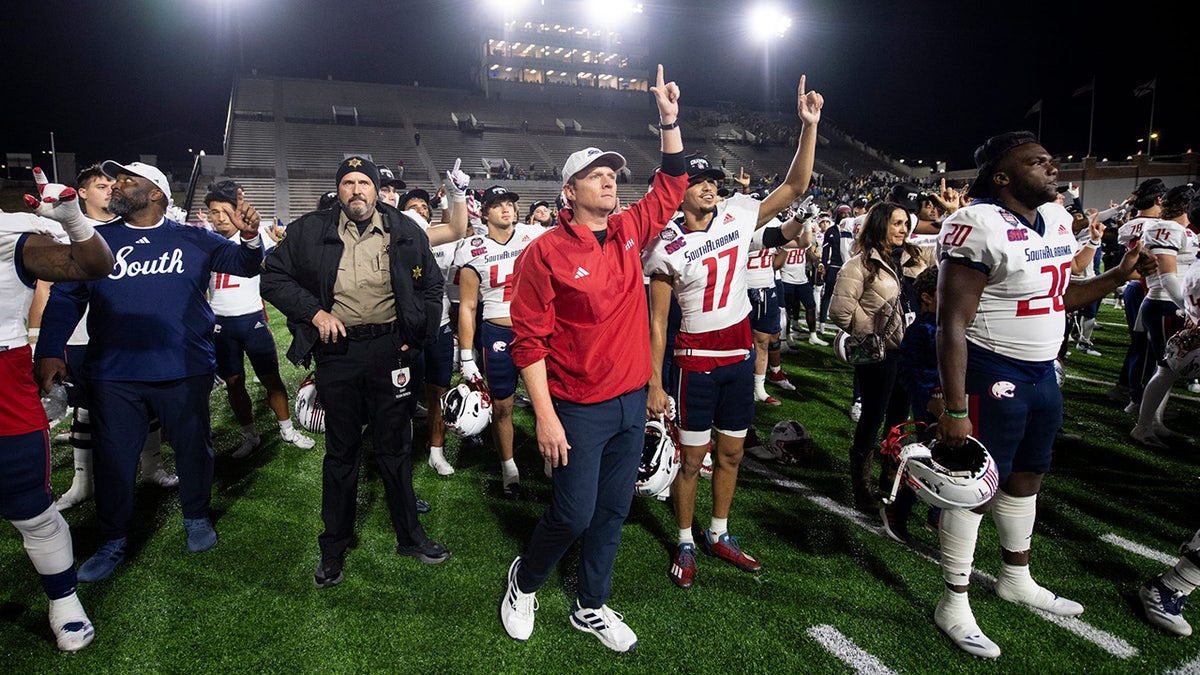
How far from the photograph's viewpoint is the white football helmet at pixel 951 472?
8.72ft

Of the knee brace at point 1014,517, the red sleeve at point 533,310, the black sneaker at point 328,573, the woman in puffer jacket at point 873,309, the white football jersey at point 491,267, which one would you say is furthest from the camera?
the white football jersey at point 491,267

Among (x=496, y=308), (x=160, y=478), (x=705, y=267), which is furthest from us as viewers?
(x=160, y=478)

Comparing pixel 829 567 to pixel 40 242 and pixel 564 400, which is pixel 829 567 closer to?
pixel 564 400

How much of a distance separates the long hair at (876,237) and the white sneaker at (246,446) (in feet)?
17.3

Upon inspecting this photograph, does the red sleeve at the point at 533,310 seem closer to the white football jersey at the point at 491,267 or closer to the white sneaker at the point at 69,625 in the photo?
the white football jersey at the point at 491,267

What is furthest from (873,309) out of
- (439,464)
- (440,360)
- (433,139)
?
(433,139)

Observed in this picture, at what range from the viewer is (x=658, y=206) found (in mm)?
2877

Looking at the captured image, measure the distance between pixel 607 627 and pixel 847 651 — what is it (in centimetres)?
112

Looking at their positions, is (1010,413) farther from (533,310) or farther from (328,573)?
(328,573)

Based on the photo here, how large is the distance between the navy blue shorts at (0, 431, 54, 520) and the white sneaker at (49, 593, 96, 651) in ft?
1.62

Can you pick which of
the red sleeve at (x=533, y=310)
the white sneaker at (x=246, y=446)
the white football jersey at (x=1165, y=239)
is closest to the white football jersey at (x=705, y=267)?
the red sleeve at (x=533, y=310)

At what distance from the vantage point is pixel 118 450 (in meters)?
3.53

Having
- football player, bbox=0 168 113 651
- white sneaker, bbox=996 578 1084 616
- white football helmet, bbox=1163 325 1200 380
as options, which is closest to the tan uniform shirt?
football player, bbox=0 168 113 651

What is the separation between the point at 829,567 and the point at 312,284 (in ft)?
10.9
